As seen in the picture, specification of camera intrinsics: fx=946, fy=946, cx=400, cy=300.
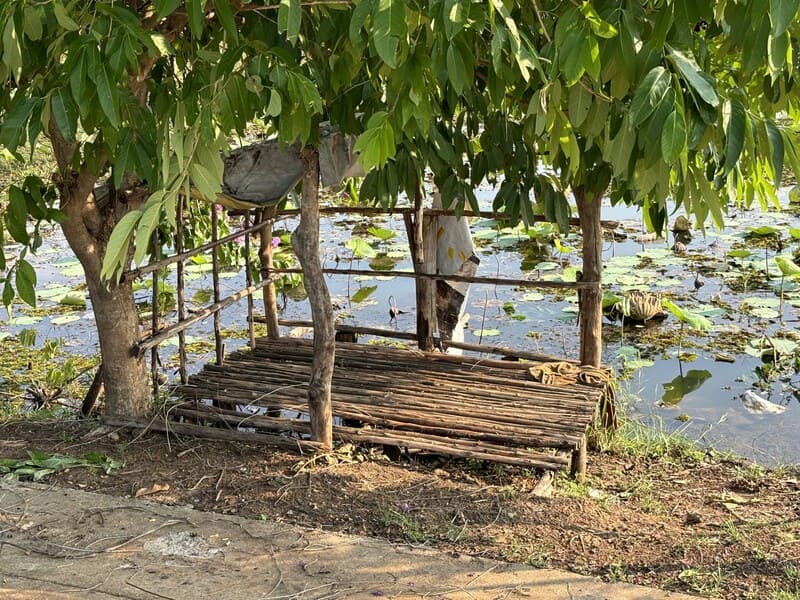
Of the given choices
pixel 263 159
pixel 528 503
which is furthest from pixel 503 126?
pixel 528 503

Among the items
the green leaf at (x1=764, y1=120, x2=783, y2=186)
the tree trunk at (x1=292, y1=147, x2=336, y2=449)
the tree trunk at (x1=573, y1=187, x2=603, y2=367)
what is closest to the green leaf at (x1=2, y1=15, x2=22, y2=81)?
the tree trunk at (x1=292, y1=147, x2=336, y2=449)

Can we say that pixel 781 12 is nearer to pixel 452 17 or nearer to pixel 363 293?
pixel 452 17

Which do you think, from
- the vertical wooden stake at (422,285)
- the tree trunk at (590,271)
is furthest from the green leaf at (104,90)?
the vertical wooden stake at (422,285)

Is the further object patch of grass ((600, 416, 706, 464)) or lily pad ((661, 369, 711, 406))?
lily pad ((661, 369, 711, 406))

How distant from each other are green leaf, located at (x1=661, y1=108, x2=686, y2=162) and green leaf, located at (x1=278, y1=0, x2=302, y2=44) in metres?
0.79

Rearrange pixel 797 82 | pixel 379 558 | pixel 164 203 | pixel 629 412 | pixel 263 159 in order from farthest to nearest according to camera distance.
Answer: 1. pixel 629 412
2. pixel 263 159
3. pixel 379 558
4. pixel 797 82
5. pixel 164 203

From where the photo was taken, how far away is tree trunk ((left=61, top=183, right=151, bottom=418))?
3.87 metres

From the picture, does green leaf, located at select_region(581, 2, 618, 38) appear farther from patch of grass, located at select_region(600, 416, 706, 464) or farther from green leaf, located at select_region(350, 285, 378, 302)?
green leaf, located at select_region(350, 285, 378, 302)

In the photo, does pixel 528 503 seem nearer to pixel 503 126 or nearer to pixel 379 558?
pixel 379 558

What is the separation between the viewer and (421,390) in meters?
4.53

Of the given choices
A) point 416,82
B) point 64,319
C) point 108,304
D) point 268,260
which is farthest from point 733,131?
point 64,319

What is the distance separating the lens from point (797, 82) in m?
2.59

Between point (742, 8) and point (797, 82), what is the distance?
744 millimetres

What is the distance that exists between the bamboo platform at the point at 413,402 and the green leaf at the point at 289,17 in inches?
85.4
